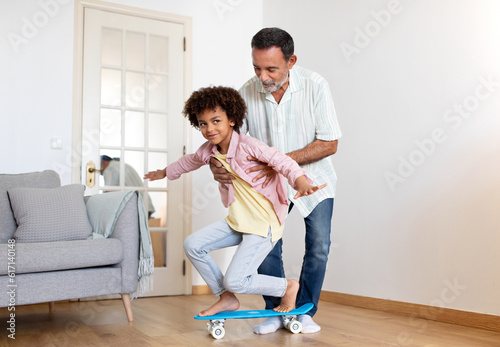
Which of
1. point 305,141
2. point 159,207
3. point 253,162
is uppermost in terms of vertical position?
point 305,141

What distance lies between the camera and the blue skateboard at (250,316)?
2.26 m

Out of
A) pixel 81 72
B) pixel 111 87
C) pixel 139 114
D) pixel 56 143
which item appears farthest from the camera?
pixel 139 114

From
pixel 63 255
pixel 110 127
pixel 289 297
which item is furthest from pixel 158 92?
pixel 289 297

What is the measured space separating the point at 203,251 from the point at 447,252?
4.52 feet

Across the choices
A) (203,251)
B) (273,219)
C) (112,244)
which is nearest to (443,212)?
(273,219)

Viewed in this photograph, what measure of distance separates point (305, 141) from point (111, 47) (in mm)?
2154

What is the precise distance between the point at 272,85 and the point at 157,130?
197 cm

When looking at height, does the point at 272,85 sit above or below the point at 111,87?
below

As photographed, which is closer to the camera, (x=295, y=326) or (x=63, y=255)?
(x=295, y=326)

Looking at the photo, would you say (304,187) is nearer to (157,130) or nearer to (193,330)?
(193,330)

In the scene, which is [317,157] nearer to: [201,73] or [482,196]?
[482,196]

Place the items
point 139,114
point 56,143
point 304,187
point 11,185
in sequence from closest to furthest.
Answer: point 304,187
point 11,185
point 56,143
point 139,114

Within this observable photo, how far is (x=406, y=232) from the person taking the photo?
3090 mm

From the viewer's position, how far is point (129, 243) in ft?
9.25
